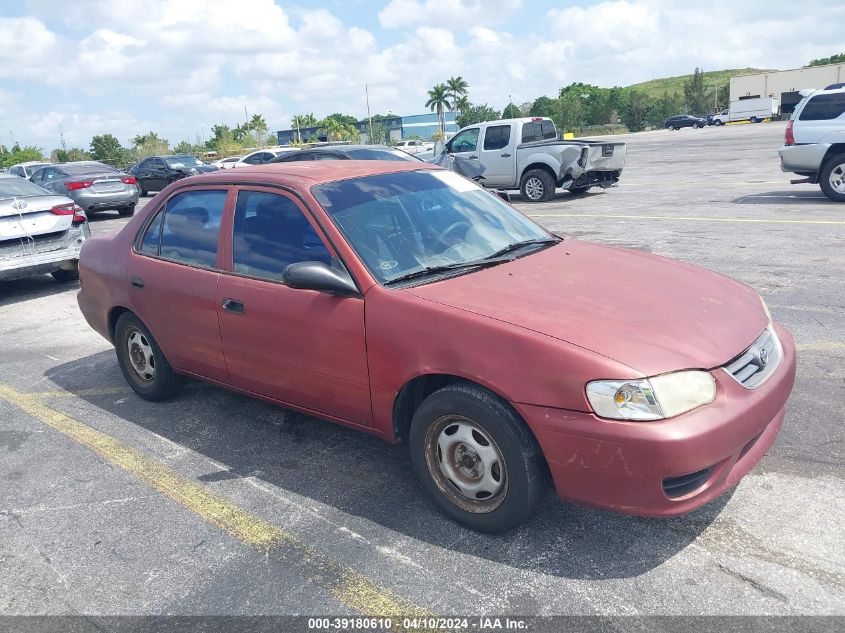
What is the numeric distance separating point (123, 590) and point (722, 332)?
9.04ft

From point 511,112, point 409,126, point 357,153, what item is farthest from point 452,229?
point 409,126

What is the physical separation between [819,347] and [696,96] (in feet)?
316

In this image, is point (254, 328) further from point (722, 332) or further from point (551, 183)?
point (551, 183)

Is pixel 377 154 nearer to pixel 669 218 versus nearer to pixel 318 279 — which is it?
pixel 669 218

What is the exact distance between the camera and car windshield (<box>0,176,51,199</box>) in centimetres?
902

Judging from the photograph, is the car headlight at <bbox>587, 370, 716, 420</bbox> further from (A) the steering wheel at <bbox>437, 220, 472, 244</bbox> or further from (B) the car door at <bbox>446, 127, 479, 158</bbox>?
(B) the car door at <bbox>446, 127, 479, 158</bbox>

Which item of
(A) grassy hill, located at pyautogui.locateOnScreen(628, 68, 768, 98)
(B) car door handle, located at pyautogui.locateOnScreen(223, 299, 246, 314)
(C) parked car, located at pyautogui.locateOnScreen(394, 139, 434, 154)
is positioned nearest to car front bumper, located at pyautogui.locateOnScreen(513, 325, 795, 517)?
(B) car door handle, located at pyautogui.locateOnScreen(223, 299, 246, 314)

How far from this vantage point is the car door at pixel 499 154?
1574 centimetres

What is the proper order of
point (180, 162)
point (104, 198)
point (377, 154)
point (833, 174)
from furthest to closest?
→ 1. point (180, 162)
2. point (104, 198)
3. point (377, 154)
4. point (833, 174)

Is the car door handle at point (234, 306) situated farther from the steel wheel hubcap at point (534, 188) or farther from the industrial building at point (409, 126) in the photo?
the industrial building at point (409, 126)

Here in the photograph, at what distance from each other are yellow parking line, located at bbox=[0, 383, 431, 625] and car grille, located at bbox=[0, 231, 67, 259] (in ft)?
15.2

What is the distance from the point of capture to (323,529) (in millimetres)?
3234

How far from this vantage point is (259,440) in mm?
4254

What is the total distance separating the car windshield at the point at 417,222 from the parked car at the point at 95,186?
14.8 meters
